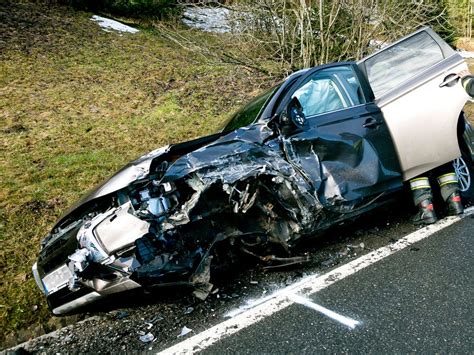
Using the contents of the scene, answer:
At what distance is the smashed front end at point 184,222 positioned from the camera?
2.78 meters

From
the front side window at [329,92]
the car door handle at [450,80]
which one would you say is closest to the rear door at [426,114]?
the car door handle at [450,80]

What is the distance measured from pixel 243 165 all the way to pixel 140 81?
6775 mm

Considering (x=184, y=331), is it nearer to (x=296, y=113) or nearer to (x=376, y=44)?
(x=296, y=113)

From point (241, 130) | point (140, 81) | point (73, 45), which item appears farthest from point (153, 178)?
point (73, 45)

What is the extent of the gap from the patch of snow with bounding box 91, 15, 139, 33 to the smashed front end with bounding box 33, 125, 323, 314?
396 inches

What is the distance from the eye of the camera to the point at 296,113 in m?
3.56

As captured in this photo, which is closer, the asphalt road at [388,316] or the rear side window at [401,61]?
the asphalt road at [388,316]

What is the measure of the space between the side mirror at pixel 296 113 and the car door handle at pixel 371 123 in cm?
69

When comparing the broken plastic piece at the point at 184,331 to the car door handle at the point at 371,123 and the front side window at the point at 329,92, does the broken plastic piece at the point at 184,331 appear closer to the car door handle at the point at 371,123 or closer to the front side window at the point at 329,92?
the front side window at the point at 329,92

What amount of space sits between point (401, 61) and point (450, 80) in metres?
0.62

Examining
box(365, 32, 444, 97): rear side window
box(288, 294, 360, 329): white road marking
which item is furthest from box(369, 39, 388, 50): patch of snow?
box(288, 294, 360, 329): white road marking

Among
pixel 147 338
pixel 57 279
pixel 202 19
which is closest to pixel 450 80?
pixel 147 338

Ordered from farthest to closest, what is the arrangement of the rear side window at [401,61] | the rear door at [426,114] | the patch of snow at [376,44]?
the patch of snow at [376,44], the rear side window at [401,61], the rear door at [426,114]

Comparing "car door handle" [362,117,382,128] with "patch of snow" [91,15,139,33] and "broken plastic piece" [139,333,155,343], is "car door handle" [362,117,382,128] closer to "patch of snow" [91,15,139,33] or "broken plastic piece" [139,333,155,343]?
"broken plastic piece" [139,333,155,343]
